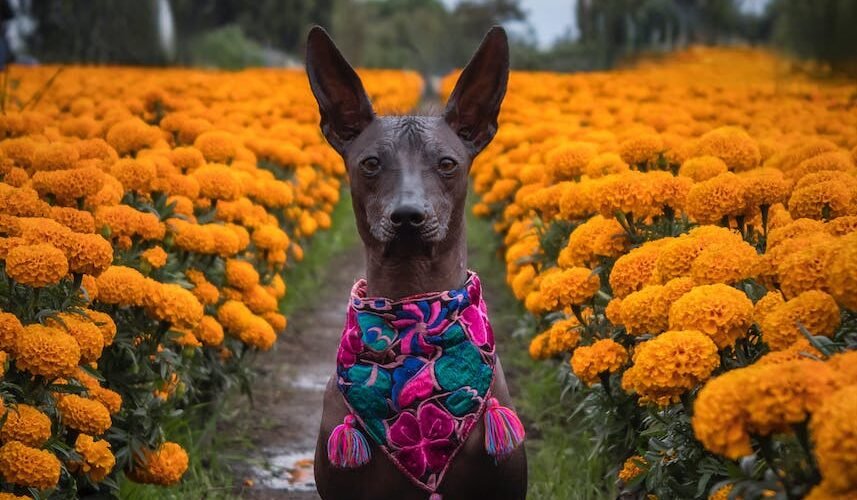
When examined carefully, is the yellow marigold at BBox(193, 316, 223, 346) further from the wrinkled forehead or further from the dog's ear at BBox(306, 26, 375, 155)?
the wrinkled forehead

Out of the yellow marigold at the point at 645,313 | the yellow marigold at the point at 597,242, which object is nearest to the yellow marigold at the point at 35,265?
the yellow marigold at the point at 645,313

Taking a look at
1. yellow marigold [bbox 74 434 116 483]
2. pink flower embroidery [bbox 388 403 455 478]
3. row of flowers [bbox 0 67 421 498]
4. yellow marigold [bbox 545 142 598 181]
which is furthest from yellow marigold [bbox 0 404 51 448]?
yellow marigold [bbox 545 142 598 181]

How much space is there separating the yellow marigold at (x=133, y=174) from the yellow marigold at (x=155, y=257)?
55 centimetres

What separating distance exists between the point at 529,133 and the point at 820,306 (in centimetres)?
698

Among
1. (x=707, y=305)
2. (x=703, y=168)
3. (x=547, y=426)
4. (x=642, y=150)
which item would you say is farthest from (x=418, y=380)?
(x=547, y=426)

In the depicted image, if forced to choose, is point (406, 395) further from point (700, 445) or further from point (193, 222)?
point (193, 222)

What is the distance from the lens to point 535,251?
609 centimetres

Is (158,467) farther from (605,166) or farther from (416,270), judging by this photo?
(605,166)

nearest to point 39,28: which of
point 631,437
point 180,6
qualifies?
point 180,6

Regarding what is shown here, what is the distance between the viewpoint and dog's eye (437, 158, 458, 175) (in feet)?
10.7

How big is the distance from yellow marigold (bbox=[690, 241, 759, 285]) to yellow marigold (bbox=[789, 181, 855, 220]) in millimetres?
559

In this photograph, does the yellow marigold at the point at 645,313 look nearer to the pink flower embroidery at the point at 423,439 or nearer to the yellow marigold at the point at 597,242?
the pink flower embroidery at the point at 423,439

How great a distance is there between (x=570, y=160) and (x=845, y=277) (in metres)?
3.67

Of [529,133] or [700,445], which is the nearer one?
[700,445]
